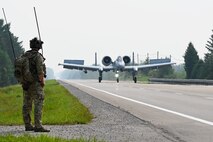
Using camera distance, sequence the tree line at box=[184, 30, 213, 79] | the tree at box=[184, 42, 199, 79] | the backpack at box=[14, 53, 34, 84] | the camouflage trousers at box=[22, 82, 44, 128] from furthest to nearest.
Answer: the tree at box=[184, 42, 199, 79] < the tree line at box=[184, 30, 213, 79] < the camouflage trousers at box=[22, 82, 44, 128] < the backpack at box=[14, 53, 34, 84]

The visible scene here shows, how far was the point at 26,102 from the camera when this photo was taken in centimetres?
1027

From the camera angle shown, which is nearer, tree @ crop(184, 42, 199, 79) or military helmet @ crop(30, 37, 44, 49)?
military helmet @ crop(30, 37, 44, 49)

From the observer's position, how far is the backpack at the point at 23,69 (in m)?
9.94

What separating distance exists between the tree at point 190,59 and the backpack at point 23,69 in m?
84.6

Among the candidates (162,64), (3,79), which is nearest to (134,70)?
(162,64)

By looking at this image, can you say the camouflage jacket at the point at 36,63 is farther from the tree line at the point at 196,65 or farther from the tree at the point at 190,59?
the tree at the point at 190,59

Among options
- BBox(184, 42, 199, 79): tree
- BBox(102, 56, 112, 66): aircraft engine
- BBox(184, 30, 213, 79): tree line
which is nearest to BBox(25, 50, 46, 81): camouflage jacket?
BBox(102, 56, 112, 66): aircraft engine

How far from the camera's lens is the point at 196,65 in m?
86.9

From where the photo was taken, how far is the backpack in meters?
9.94

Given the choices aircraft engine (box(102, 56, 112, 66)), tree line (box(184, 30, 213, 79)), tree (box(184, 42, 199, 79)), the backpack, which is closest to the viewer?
the backpack

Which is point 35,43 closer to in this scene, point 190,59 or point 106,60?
point 106,60

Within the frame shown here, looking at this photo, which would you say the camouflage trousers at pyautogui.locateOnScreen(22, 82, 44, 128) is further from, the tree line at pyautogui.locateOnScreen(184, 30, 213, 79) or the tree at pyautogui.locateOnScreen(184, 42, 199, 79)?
the tree at pyautogui.locateOnScreen(184, 42, 199, 79)

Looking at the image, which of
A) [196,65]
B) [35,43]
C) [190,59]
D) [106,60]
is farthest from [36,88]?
[190,59]

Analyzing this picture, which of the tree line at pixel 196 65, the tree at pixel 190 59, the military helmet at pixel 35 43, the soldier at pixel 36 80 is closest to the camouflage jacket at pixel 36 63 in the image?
the soldier at pixel 36 80
